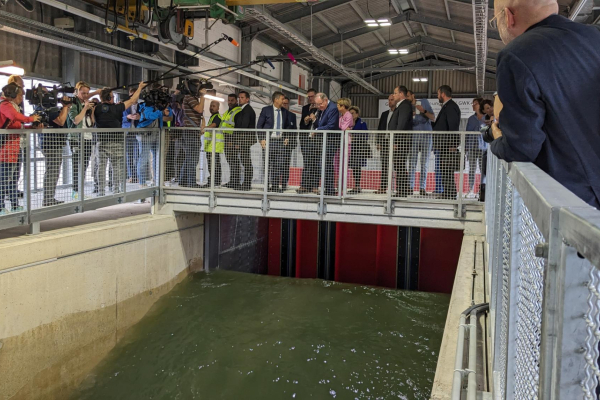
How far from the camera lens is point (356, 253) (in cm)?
1087

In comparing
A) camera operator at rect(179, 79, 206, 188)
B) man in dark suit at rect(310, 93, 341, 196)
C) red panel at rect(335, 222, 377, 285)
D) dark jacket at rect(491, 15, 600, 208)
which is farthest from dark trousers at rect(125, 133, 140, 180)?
dark jacket at rect(491, 15, 600, 208)

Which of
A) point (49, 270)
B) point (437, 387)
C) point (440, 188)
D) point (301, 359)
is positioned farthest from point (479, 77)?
point (437, 387)

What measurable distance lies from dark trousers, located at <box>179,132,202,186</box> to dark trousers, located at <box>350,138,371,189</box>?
2.38 m

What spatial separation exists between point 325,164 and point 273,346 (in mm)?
2609

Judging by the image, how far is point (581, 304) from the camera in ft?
2.12

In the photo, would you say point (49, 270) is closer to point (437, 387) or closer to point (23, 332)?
point (23, 332)

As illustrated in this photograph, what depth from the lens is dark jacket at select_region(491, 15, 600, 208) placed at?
1483mm

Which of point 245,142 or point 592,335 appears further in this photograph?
point 245,142

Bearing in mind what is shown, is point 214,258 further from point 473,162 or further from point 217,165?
point 473,162

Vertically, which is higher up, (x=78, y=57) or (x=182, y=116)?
(x=78, y=57)

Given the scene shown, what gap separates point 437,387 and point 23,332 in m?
4.53

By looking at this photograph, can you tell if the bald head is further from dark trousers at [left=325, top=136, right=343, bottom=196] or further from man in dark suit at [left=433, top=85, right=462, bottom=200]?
dark trousers at [left=325, top=136, right=343, bottom=196]

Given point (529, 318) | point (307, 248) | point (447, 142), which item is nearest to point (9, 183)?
point (447, 142)

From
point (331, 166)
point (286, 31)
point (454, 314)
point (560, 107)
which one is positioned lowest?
point (454, 314)
